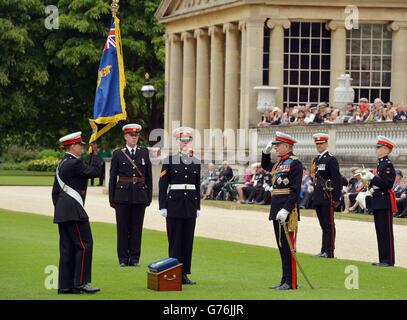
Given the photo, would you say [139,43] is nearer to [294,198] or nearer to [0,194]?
[0,194]

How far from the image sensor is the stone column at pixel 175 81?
57.2 metres

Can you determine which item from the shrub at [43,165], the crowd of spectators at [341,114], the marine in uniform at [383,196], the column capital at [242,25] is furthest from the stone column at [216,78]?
the marine in uniform at [383,196]

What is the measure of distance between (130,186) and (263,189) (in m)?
18.6

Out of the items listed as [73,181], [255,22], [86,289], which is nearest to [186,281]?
[86,289]

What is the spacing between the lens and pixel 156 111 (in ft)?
220

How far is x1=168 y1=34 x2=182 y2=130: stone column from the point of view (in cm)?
5719

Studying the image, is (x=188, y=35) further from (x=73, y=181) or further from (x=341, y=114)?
(x=73, y=181)

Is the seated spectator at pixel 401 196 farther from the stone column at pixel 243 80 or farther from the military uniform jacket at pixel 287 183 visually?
the stone column at pixel 243 80

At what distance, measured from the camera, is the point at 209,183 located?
146 feet

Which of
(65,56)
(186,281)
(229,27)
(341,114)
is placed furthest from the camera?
(65,56)

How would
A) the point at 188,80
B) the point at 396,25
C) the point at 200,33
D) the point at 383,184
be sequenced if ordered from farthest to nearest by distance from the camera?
the point at 188,80, the point at 200,33, the point at 396,25, the point at 383,184

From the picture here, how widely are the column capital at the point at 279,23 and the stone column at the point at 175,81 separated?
7379mm

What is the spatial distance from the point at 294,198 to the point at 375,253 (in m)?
6.13

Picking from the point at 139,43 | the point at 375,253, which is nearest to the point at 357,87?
the point at 139,43
